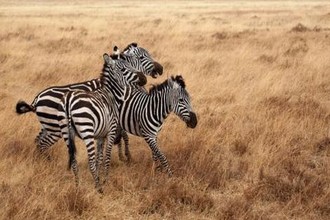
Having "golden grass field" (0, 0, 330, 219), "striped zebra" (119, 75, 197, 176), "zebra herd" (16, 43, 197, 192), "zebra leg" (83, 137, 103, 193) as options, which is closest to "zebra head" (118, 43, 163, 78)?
"golden grass field" (0, 0, 330, 219)

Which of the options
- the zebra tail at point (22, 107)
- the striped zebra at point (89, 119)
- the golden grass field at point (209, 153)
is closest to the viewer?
the golden grass field at point (209, 153)

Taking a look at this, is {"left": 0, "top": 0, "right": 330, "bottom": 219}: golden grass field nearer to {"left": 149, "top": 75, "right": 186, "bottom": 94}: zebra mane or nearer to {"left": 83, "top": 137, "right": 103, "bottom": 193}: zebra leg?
{"left": 83, "top": 137, "right": 103, "bottom": 193}: zebra leg

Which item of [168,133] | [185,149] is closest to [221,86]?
[168,133]

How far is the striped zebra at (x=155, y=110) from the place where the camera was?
238 inches

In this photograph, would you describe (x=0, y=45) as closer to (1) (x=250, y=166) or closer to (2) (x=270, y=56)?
(2) (x=270, y=56)

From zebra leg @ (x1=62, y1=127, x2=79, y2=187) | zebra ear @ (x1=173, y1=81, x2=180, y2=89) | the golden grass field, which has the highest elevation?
zebra ear @ (x1=173, y1=81, x2=180, y2=89)

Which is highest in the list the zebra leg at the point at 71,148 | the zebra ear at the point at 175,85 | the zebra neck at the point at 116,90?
the zebra ear at the point at 175,85

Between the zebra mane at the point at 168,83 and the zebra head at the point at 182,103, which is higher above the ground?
the zebra mane at the point at 168,83

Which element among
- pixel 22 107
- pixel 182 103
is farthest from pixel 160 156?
pixel 22 107

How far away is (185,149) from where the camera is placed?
22.2 feet

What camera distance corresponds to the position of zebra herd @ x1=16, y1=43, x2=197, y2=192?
5379mm

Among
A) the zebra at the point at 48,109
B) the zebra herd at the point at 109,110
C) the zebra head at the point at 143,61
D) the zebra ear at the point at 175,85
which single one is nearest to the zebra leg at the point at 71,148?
the zebra herd at the point at 109,110

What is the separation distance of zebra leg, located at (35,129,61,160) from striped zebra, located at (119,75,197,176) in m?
1.00

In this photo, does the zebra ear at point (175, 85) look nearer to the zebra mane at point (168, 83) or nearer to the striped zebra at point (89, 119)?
the zebra mane at point (168, 83)
